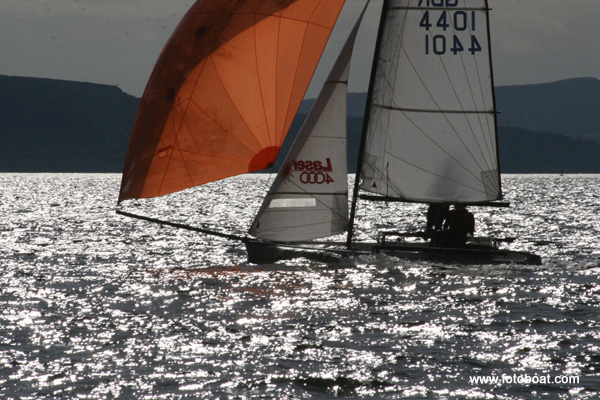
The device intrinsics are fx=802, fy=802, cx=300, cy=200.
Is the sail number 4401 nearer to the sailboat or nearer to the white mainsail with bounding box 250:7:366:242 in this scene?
the sailboat

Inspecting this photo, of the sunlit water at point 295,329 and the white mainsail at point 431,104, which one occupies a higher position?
the white mainsail at point 431,104

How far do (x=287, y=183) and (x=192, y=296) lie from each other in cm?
342

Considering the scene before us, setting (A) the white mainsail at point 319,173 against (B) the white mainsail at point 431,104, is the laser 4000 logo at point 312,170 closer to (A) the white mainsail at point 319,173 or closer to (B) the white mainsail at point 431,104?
(A) the white mainsail at point 319,173

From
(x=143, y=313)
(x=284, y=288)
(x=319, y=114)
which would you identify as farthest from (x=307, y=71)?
(x=143, y=313)

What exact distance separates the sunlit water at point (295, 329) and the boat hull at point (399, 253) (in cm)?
40

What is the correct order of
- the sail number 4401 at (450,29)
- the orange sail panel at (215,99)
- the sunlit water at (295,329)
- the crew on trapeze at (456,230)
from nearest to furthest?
the sunlit water at (295,329)
the orange sail panel at (215,99)
the sail number 4401 at (450,29)
the crew on trapeze at (456,230)

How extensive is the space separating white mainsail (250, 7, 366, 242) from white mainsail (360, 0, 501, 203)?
114 centimetres

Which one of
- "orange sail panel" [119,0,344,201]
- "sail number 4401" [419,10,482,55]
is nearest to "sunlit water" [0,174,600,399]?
"orange sail panel" [119,0,344,201]

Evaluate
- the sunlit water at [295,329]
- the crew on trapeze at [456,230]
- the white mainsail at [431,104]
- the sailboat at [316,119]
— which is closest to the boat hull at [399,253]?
the sailboat at [316,119]

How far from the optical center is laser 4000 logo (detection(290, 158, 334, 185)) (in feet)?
A: 60.4

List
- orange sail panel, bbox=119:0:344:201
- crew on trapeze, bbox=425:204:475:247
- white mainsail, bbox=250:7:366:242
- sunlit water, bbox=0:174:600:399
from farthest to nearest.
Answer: crew on trapeze, bbox=425:204:475:247 < white mainsail, bbox=250:7:366:242 < orange sail panel, bbox=119:0:344:201 < sunlit water, bbox=0:174:600:399

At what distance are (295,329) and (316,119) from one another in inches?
235

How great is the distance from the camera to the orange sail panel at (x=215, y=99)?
17047mm

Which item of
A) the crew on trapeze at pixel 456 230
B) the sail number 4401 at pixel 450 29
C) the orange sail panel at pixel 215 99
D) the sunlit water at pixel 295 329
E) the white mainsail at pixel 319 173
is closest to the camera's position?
the sunlit water at pixel 295 329
